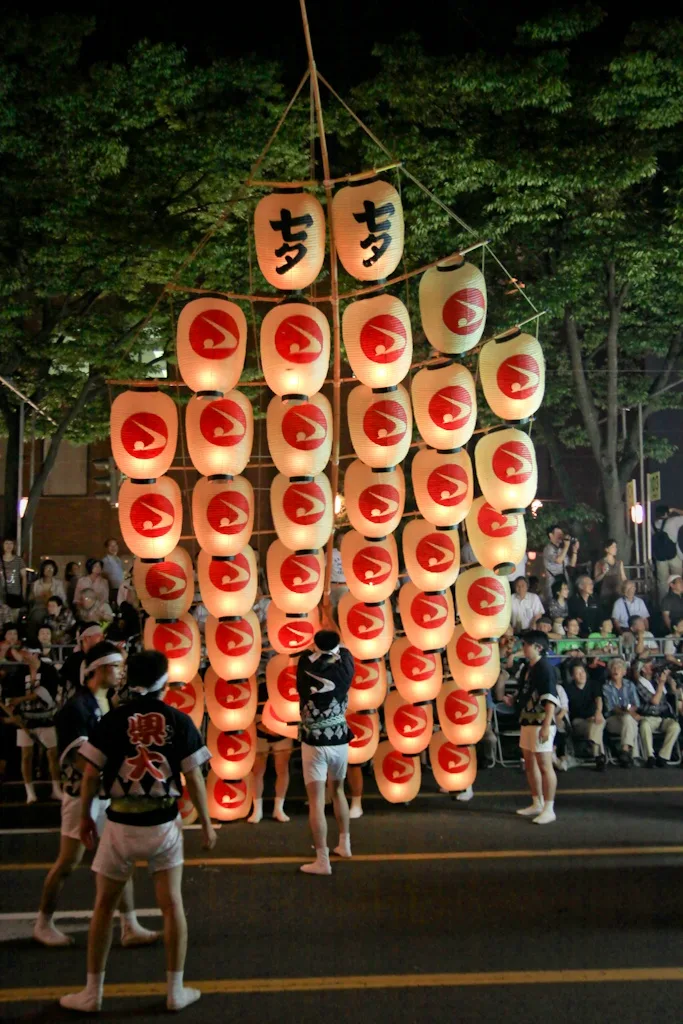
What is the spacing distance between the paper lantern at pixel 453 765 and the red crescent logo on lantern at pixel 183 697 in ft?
8.18

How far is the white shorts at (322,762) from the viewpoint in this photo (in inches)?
311

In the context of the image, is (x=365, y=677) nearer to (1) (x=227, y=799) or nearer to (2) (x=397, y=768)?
(2) (x=397, y=768)

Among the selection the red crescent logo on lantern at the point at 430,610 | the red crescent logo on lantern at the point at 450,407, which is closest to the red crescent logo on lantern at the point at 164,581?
the red crescent logo on lantern at the point at 430,610

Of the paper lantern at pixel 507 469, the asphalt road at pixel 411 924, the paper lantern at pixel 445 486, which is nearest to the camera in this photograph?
the asphalt road at pixel 411 924

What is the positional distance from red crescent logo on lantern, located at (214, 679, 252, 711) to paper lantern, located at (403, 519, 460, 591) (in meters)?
1.93

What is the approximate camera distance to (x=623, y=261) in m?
16.3

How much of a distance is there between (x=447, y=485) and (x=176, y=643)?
2.90 m

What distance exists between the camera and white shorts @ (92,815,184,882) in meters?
5.02

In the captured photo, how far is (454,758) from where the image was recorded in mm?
10070

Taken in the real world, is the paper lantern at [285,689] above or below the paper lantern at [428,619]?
below

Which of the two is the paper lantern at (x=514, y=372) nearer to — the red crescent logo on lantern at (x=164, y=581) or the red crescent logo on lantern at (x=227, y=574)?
the red crescent logo on lantern at (x=227, y=574)

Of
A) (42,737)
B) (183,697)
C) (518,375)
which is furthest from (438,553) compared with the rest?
(42,737)

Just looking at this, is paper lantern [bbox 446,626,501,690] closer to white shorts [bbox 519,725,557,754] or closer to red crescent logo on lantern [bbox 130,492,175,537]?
white shorts [bbox 519,725,557,754]

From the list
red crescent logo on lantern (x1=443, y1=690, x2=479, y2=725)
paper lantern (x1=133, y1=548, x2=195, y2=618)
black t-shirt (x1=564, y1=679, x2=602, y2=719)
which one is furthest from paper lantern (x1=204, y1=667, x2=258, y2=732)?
black t-shirt (x1=564, y1=679, x2=602, y2=719)
